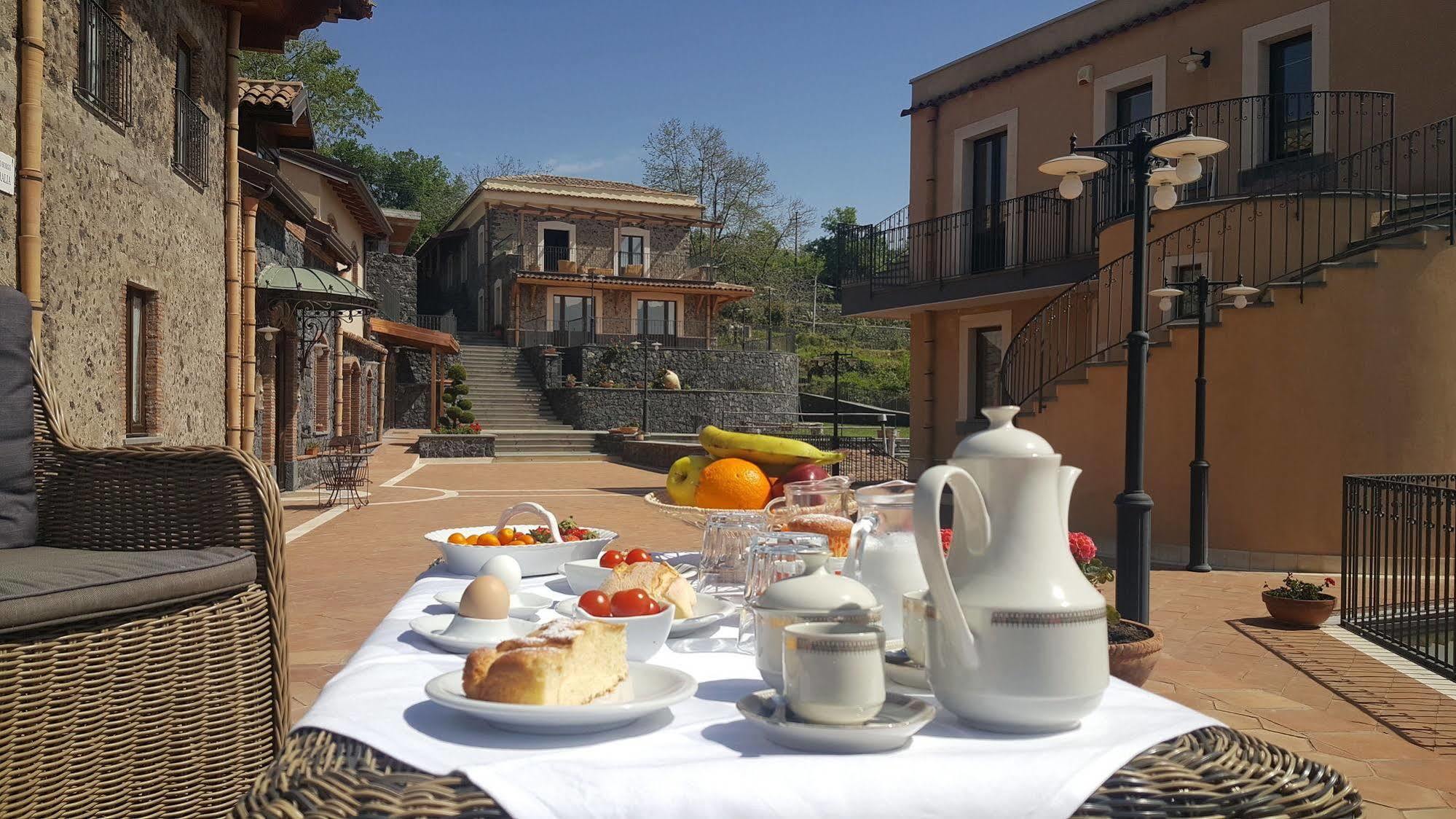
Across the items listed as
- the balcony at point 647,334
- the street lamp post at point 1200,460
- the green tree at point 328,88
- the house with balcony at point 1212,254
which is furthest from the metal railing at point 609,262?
the street lamp post at point 1200,460

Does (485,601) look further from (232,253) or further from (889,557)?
(232,253)

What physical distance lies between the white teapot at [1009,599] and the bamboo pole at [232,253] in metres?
8.81

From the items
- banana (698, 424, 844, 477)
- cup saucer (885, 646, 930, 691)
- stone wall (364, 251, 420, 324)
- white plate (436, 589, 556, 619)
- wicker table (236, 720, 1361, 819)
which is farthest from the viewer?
stone wall (364, 251, 420, 324)

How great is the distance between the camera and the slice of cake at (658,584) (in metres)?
1.93

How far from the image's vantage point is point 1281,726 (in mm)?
4094

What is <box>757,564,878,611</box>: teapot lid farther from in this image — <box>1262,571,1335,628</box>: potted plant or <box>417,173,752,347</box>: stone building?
<box>417,173,752,347</box>: stone building

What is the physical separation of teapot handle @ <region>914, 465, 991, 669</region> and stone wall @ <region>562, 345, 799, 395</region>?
27.1 meters

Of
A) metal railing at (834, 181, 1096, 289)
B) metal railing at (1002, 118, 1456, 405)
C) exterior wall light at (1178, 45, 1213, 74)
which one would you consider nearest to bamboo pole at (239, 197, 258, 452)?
metal railing at (1002, 118, 1456, 405)

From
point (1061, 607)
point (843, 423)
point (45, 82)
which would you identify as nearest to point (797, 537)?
point (1061, 607)

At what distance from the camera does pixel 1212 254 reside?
960cm

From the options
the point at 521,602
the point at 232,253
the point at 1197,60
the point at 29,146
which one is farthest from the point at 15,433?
the point at 1197,60

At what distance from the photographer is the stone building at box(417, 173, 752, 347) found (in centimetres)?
3206

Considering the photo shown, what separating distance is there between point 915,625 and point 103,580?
5.88 feet

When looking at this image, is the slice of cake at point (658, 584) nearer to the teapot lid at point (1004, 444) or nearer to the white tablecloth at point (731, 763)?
the white tablecloth at point (731, 763)
